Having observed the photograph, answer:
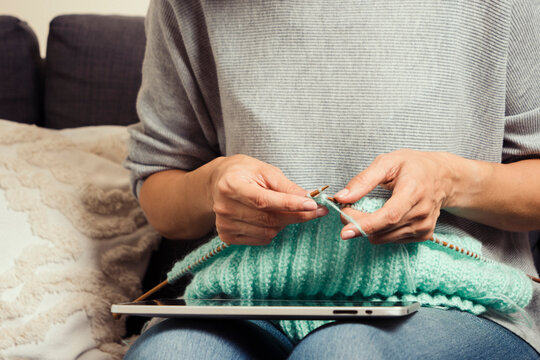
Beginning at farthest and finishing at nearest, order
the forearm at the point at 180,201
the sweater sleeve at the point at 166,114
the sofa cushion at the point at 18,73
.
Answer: the sofa cushion at the point at 18,73 < the sweater sleeve at the point at 166,114 < the forearm at the point at 180,201

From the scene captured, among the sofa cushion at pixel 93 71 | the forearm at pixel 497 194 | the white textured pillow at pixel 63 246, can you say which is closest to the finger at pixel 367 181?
the forearm at pixel 497 194

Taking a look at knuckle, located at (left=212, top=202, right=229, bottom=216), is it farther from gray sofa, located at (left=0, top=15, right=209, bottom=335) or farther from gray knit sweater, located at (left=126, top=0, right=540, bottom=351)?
gray sofa, located at (left=0, top=15, right=209, bottom=335)

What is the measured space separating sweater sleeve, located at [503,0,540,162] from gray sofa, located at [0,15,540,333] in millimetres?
847

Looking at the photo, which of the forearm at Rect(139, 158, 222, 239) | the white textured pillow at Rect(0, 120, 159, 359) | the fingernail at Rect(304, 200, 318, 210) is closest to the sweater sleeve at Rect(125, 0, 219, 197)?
the forearm at Rect(139, 158, 222, 239)

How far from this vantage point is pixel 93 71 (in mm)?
1228

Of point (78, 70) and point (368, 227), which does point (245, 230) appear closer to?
point (368, 227)

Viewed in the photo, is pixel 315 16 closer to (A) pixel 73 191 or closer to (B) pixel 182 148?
(B) pixel 182 148

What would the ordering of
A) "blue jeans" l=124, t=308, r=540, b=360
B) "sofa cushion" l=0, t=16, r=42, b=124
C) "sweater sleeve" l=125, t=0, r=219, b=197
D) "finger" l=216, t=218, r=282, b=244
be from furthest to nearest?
"sofa cushion" l=0, t=16, r=42, b=124 → "sweater sleeve" l=125, t=0, r=219, b=197 → "finger" l=216, t=218, r=282, b=244 → "blue jeans" l=124, t=308, r=540, b=360

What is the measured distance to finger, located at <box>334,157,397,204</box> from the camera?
495 millimetres

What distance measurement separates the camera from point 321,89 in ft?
2.16

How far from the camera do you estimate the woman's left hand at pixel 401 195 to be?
0.49m

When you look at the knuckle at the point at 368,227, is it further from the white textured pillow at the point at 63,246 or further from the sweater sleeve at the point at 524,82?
the white textured pillow at the point at 63,246

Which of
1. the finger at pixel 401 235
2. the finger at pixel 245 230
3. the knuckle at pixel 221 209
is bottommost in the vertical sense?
the finger at pixel 245 230

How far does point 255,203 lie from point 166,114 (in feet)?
1.13
